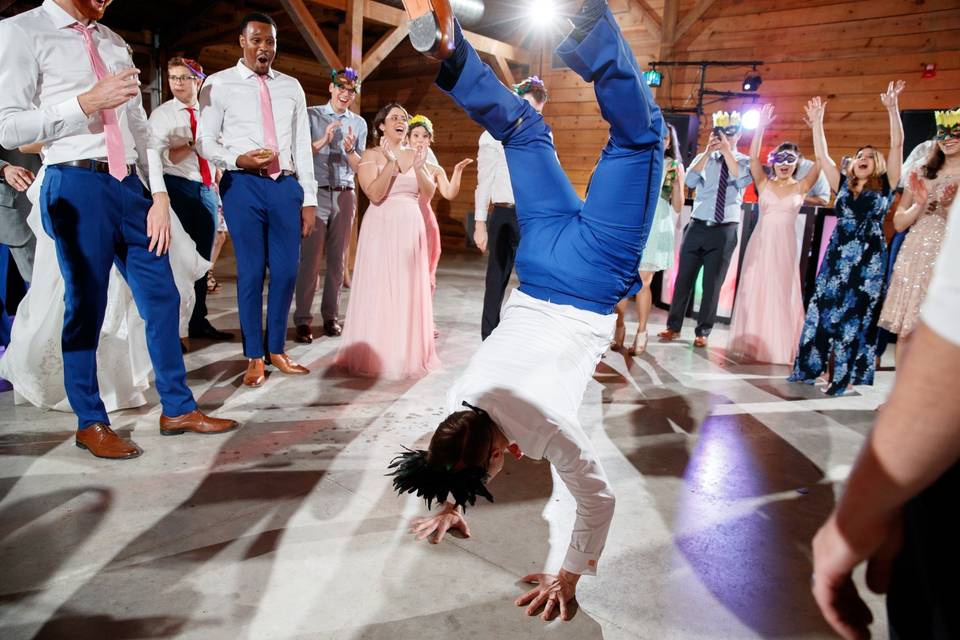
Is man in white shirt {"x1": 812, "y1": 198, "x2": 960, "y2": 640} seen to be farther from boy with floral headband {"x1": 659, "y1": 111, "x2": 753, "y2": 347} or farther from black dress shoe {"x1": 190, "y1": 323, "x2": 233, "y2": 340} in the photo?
boy with floral headband {"x1": 659, "y1": 111, "x2": 753, "y2": 347}

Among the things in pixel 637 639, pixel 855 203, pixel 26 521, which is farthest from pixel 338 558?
pixel 855 203

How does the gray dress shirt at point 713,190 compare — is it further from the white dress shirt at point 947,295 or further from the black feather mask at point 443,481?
the white dress shirt at point 947,295

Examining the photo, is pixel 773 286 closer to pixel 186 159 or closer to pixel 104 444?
pixel 186 159

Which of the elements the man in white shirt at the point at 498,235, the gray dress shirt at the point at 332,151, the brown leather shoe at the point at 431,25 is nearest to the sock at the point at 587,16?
the brown leather shoe at the point at 431,25

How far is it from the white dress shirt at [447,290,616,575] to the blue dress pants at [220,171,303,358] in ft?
6.69

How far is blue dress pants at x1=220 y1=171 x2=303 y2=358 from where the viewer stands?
3.36m

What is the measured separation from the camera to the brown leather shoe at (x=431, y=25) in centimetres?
175

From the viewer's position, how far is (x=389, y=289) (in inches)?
149

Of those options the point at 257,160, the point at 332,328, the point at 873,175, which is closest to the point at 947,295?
the point at 257,160

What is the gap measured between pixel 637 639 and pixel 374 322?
255 cm

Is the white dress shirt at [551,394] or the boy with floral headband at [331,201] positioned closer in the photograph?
the white dress shirt at [551,394]

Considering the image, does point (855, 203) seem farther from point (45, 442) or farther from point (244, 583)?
point (45, 442)

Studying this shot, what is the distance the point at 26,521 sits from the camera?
2.05m

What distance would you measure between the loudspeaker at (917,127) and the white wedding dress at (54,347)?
8.03 metres
